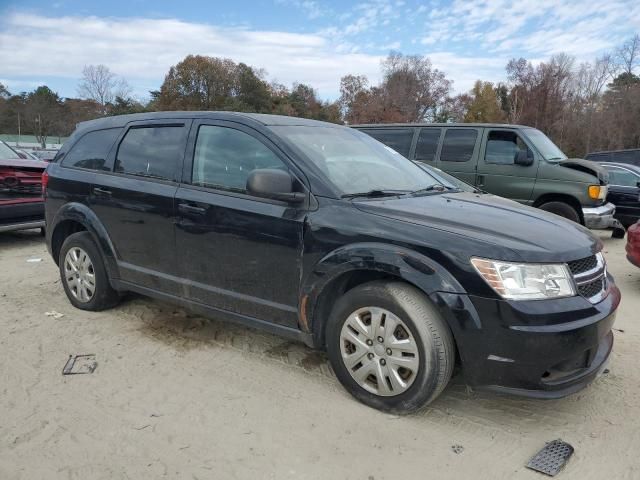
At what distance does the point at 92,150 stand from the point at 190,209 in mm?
1565

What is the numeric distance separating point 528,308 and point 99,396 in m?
2.56

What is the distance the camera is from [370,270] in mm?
2969

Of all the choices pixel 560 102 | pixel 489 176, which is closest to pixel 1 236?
pixel 489 176

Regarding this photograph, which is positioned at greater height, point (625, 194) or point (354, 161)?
point (354, 161)

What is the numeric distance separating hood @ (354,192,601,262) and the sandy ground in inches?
39.4

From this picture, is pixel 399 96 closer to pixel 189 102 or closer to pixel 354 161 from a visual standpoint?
pixel 189 102

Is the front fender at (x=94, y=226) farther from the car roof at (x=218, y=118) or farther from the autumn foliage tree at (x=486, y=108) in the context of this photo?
the autumn foliage tree at (x=486, y=108)

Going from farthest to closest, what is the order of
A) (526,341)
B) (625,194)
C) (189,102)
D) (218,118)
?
(189,102) → (625,194) → (218,118) → (526,341)

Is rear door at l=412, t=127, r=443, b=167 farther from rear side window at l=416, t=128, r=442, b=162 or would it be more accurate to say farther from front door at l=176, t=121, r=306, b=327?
front door at l=176, t=121, r=306, b=327

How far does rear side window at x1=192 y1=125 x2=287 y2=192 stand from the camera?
137 inches

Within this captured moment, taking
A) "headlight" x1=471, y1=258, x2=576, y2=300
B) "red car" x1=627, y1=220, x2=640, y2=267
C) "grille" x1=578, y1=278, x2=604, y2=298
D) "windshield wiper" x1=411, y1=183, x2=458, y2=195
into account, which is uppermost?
"windshield wiper" x1=411, y1=183, x2=458, y2=195

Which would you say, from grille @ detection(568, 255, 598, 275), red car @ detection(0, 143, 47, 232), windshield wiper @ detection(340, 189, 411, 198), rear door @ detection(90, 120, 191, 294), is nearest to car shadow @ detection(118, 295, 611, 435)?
rear door @ detection(90, 120, 191, 294)

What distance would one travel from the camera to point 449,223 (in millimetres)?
2861

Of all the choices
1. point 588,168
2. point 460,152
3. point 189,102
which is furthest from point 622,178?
point 189,102
